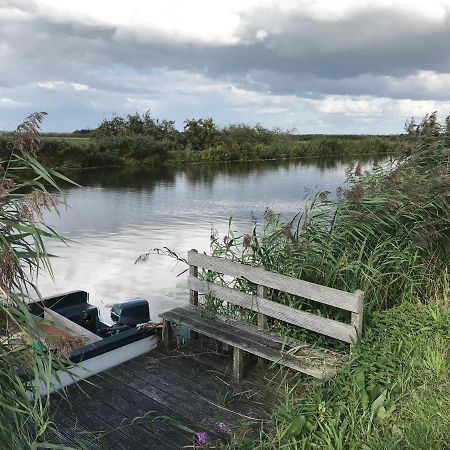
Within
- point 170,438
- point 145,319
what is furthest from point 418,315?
point 145,319

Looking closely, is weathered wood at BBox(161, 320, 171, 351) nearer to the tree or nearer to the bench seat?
the bench seat

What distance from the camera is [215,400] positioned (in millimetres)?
3748

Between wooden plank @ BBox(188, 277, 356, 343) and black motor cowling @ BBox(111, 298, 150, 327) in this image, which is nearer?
wooden plank @ BBox(188, 277, 356, 343)

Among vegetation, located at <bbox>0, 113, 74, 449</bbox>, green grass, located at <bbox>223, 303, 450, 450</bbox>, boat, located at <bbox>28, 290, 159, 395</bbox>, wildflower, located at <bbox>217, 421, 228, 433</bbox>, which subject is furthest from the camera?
boat, located at <bbox>28, 290, 159, 395</bbox>

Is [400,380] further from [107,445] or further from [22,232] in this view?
[22,232]

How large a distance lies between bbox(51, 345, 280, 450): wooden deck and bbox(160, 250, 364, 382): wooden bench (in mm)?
244

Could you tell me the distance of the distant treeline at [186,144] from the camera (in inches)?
1278

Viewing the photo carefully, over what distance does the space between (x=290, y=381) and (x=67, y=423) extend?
1.62 meters

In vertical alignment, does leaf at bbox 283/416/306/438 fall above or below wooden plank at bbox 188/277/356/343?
below

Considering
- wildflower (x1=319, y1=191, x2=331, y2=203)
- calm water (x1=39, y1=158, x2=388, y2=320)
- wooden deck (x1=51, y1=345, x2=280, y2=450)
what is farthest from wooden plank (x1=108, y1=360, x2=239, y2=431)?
wildflower (x1=319, y1=191, x2=331, y2=203)

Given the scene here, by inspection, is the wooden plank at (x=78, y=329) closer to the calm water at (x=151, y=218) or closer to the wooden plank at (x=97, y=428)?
the calm water at (x=151, y=218)

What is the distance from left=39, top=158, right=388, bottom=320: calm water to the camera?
918 cm

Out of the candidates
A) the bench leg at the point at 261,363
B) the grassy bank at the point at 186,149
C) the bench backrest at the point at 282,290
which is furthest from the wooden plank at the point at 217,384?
the grassy bank at the point at 186,149

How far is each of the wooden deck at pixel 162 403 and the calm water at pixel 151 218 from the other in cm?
115
